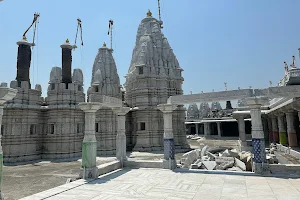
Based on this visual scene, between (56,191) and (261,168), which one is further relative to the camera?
(261,168)

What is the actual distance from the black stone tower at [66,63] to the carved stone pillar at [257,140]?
19691 mm

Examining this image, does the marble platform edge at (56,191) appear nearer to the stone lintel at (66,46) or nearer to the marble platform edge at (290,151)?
the marble platform edge at (290,151)

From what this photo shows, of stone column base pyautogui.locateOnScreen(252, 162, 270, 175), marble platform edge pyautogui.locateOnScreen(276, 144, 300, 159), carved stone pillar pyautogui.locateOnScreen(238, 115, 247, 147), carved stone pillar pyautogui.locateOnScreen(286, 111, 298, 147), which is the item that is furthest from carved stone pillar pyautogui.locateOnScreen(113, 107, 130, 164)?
carved stone pillar pyautogui.locateOnScreen(238, 115, 247, 147)

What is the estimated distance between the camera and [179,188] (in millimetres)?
8344

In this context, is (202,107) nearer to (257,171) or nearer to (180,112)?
(180,112)

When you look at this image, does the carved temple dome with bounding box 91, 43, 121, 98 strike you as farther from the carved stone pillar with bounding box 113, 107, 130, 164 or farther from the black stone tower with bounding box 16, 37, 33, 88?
the carved stone pillar with bounding box 113, 107, 130, 164

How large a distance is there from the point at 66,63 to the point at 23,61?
13.8 ft

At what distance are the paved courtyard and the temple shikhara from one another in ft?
4.27

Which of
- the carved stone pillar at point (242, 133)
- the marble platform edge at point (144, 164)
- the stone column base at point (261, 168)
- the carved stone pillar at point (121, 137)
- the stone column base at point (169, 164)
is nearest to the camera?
the stone column base at point (261, 168)

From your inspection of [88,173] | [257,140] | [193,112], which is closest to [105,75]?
[88,173]

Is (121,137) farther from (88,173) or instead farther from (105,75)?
(105,75)

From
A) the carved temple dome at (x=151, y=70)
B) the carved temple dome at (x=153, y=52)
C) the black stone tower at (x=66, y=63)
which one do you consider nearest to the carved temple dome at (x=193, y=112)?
the carved temple dome at (x=151, y=70)

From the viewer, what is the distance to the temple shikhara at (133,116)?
37.1 feet

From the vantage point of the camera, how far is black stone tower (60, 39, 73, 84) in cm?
2419
